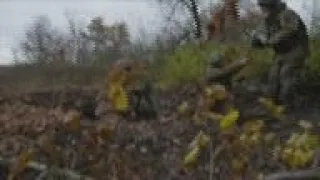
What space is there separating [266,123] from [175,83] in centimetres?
164

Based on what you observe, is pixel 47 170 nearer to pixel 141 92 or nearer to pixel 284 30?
pixel 141 92

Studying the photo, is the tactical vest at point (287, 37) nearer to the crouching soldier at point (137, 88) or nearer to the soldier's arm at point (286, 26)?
the soldier's arm at point (286, 26)

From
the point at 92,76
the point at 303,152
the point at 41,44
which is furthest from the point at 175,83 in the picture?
the point at 41,44

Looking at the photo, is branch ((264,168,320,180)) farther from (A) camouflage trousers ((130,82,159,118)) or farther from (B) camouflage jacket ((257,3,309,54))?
(A) camouflage trousers ((130,82,159,118))

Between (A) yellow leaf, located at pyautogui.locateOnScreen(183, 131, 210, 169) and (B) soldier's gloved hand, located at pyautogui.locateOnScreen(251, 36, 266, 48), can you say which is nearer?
(A) yellow leaf, located at pyautogui.locateOnScreen(183, 131, 210, 169)

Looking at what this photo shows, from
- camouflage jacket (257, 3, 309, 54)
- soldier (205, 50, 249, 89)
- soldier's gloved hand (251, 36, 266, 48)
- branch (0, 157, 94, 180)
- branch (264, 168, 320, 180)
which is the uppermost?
camouflage jacket (257, 3, 309, 54)

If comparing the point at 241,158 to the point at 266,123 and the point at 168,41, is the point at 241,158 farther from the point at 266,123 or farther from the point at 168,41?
the point at 168,41

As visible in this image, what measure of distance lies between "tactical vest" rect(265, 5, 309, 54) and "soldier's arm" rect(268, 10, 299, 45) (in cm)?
3

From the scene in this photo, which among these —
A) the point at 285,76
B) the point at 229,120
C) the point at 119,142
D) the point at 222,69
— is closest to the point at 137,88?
the point at 119,142

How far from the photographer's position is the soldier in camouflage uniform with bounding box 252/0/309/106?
33.4 ft

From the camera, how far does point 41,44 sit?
1486 cm

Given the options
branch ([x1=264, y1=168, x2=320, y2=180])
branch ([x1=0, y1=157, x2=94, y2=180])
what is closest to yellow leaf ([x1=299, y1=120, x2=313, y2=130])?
branch ([x1=0, y1=157, x2=94, y2=180])

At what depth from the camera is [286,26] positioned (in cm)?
1015

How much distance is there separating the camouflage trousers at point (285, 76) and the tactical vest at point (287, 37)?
0.25ft
